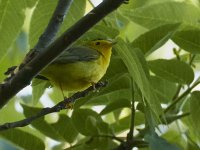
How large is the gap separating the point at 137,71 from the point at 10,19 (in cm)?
60

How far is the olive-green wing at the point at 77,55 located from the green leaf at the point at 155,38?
0.42 m

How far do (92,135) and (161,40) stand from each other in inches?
21.5

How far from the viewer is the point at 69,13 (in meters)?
2.14

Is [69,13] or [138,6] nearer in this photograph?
[69,13]

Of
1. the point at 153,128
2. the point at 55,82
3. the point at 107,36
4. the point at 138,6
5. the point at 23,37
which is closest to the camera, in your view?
the point at 153,128

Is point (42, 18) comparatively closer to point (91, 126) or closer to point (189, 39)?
point (91, 126)

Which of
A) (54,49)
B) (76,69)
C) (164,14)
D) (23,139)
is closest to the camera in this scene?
(54,49)

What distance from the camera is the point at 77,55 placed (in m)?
2.53

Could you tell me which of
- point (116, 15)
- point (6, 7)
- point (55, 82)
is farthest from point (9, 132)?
point (116, 15)

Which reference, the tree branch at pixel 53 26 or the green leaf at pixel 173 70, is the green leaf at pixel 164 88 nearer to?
the green leaf at pixel 173 70

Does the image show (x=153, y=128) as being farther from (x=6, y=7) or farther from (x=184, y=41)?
(x=6, y=7)

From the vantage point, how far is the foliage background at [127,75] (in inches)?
76.8

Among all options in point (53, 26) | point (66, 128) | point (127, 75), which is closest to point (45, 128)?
point (66, 128)

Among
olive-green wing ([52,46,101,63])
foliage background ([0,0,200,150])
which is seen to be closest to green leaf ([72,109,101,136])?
foliage background ([0,0,200,150])
